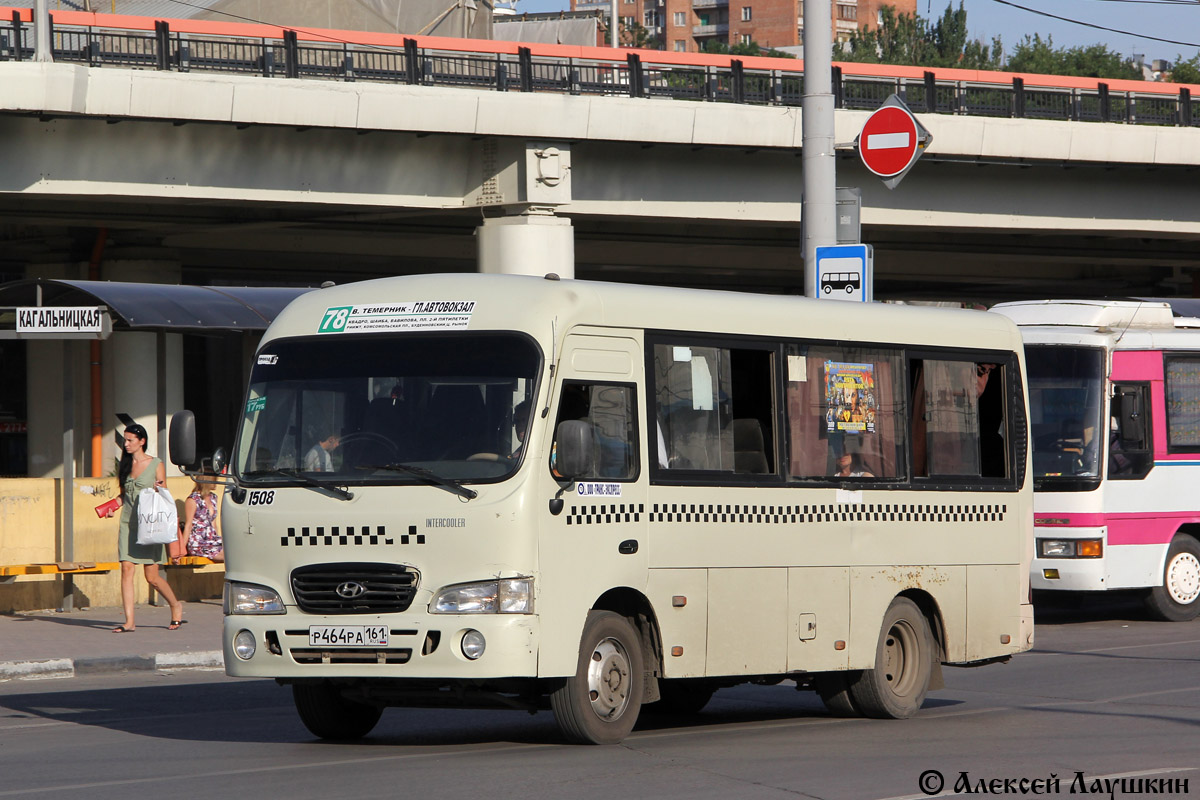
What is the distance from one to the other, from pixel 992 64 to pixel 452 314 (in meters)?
124

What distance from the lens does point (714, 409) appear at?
9.76m

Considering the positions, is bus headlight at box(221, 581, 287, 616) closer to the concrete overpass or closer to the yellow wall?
the yellow wall

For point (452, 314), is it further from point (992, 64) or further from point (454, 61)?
→ point (992, 64)

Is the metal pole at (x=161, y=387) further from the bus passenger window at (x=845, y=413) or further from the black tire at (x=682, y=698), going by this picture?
the bus passenger window at (x=845, y=413)

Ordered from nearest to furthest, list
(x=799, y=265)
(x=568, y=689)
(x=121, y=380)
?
(x=568, y=689) → (x=121, y=380) → (x=799, y=265)

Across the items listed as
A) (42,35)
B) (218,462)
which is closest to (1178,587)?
(218,462)

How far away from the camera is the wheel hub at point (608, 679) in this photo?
8.91 m

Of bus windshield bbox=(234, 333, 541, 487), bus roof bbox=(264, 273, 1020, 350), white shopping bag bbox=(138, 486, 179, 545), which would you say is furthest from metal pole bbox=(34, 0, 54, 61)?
bus windshield bbox=(234, 333, 541, 487)

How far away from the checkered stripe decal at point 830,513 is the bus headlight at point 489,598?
3.44ft

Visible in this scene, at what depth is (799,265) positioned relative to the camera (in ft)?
122

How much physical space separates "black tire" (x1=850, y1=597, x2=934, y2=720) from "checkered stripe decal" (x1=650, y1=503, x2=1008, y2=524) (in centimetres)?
58

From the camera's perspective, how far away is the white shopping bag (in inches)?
600

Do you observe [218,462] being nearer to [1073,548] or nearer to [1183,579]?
[1073,548]

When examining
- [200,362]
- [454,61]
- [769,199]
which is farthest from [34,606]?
[200,362]
